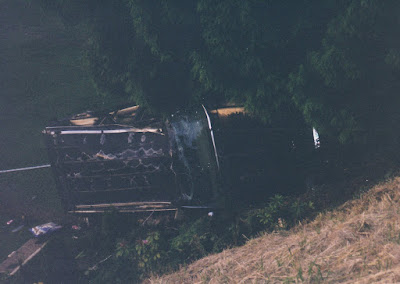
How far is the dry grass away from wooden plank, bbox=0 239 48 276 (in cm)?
323

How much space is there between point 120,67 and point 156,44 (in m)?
1.31

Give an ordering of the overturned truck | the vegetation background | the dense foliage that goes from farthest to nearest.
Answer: the overturned truck
the vegetation background
the dense foliage

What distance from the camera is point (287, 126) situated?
25.7 feet

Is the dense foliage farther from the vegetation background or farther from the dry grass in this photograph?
the dry grass

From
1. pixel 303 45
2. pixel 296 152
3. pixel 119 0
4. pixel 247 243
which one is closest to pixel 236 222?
pixel 247 243

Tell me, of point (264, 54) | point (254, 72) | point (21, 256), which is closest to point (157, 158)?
point (254, 72)

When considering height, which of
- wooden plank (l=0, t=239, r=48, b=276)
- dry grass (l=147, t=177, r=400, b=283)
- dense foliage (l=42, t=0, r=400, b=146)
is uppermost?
dense foliage (l=42, t=0, r=400, b=146)

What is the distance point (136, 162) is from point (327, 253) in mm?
4618

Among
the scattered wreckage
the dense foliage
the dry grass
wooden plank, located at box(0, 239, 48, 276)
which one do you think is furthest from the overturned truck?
the dry grass

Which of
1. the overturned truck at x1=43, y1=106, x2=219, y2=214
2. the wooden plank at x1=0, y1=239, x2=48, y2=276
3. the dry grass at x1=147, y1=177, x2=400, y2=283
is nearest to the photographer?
the dry grass at x1=147, y1=177, x2=400, y2=283

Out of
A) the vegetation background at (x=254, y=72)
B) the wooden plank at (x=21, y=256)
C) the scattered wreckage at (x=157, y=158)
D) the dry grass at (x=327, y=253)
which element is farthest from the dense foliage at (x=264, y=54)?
the wooden plank at (x=21, y=256)

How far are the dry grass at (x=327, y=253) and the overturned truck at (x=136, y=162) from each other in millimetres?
2073

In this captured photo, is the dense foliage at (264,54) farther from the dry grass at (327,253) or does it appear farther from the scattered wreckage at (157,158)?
the dry grass at (327,253)

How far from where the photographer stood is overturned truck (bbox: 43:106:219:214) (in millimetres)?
7582
